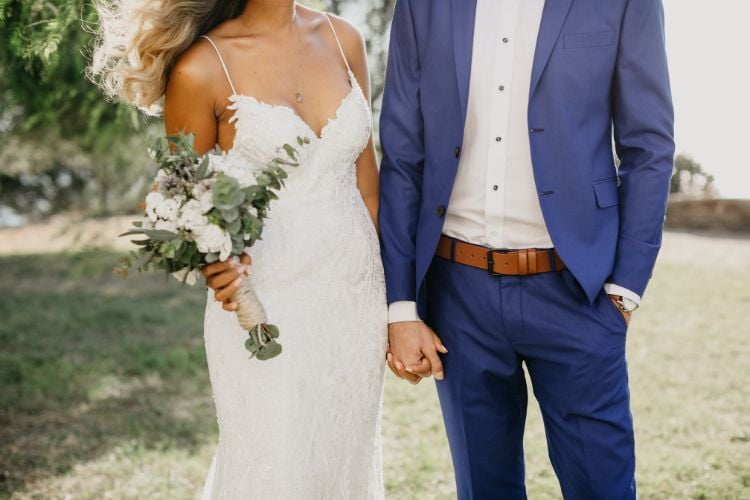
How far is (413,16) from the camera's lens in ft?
9.05

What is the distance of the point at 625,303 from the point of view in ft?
8.48

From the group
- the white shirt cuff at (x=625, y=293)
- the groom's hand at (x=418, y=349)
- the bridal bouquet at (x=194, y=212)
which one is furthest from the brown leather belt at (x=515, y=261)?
the bridal bouquet at (x=194, y=212)

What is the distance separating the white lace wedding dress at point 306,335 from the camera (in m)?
2.70

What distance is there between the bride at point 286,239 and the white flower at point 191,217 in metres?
0.58

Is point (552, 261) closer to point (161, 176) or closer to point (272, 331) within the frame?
point (272, 331)

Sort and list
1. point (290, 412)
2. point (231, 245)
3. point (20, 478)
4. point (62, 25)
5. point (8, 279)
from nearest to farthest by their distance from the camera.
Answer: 1. point (231, 245)
2. point (290, 412)
3. point (62, 25)
4. point (20, 478)
5. point (8, 279)

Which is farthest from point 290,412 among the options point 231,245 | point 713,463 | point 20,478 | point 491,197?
point 713,463

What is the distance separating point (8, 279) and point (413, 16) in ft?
32.9

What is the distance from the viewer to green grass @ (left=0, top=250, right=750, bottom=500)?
15.5ft

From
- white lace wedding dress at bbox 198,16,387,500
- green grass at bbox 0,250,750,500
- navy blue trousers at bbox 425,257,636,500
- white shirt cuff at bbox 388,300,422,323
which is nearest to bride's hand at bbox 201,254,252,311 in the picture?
white lace wedding dress at bbox 198,16,387,500

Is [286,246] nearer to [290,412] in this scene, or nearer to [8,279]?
[290,412]

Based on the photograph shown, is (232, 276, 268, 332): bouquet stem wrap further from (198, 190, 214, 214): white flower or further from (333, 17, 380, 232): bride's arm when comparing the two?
(333, 17, 380, 232): bride's arm

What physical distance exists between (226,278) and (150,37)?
101cm

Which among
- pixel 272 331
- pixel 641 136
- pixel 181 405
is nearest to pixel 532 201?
pixel 641 136
